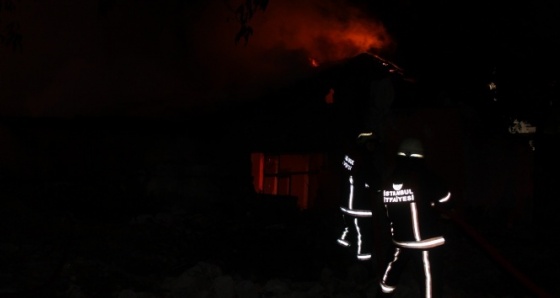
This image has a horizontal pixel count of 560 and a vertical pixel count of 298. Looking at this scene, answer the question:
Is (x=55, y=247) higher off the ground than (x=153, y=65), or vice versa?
(x=153, y=65)

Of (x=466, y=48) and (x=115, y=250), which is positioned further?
(x=466, y=48)

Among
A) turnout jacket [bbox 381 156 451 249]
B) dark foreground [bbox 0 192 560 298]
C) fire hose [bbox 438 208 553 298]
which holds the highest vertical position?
turnout jacket [bbox 381 156 451 249]

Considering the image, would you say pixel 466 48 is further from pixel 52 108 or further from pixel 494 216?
pixel 52 108

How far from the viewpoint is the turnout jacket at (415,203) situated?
5535mm

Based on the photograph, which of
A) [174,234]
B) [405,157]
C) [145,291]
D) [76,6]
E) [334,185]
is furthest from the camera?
[334,185]

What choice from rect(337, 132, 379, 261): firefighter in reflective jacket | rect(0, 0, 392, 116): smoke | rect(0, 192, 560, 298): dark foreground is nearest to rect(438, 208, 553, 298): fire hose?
rect(0, 192, 560, 298): dark foreground

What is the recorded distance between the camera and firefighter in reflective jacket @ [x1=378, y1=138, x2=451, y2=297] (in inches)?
218

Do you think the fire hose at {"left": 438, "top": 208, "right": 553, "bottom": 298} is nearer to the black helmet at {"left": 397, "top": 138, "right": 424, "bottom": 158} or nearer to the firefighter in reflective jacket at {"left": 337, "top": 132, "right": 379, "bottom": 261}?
the black helmet at {"left": 397, "top": 138, "right": 424, "bottom": 158}

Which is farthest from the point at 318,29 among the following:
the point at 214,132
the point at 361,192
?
the point at 361,192

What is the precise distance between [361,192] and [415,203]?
5.65 ft

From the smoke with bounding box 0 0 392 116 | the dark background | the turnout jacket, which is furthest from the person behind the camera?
the smoke with bounding box 0 0 392 116

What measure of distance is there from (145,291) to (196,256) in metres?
1.48

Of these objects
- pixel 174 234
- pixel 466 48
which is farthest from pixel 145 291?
pixel 466 48

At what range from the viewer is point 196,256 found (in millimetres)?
7523
